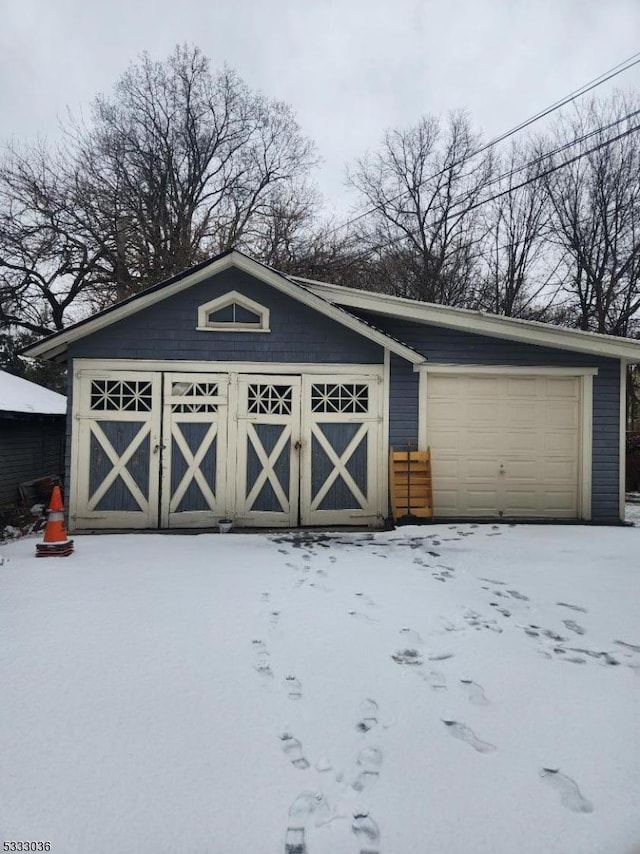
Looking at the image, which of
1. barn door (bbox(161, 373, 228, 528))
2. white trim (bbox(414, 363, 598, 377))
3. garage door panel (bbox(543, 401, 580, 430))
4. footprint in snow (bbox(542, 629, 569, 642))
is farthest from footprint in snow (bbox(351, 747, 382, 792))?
garage door panel (bbox(543, 401, 580, 430))

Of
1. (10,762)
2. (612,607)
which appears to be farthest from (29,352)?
(612,607)

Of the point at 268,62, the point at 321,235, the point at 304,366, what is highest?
the point at 268,62

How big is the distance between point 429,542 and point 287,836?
4.74 meters

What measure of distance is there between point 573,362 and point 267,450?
192 inches

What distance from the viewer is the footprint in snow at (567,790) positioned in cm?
186

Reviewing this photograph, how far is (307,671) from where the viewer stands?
2844mm

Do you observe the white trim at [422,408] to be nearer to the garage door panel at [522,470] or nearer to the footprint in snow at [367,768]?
the garage door panel at [522,470]

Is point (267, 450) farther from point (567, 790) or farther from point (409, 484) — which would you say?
point (567, 790)

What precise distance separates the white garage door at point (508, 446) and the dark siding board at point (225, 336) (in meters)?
1.80

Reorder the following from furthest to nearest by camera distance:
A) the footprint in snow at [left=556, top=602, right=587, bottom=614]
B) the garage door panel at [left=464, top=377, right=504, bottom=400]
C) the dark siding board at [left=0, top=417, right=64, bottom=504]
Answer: the dark siding board at [left=0, top=417, right=64, bottom=504], the garage door panel at [left=464, top=377, right=504, bottom=400], the footprint in snow at [left=556, top=602, right=587, bottom=614]

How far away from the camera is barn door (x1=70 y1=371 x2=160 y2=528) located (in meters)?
6.80

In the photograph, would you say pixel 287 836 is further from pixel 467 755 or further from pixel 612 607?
pixel 612 607

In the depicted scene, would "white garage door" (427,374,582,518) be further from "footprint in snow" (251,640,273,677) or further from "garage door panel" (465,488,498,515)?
"footprint in snow" (251,640,273,677)

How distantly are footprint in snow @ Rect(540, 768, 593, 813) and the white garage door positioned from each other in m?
5.56
